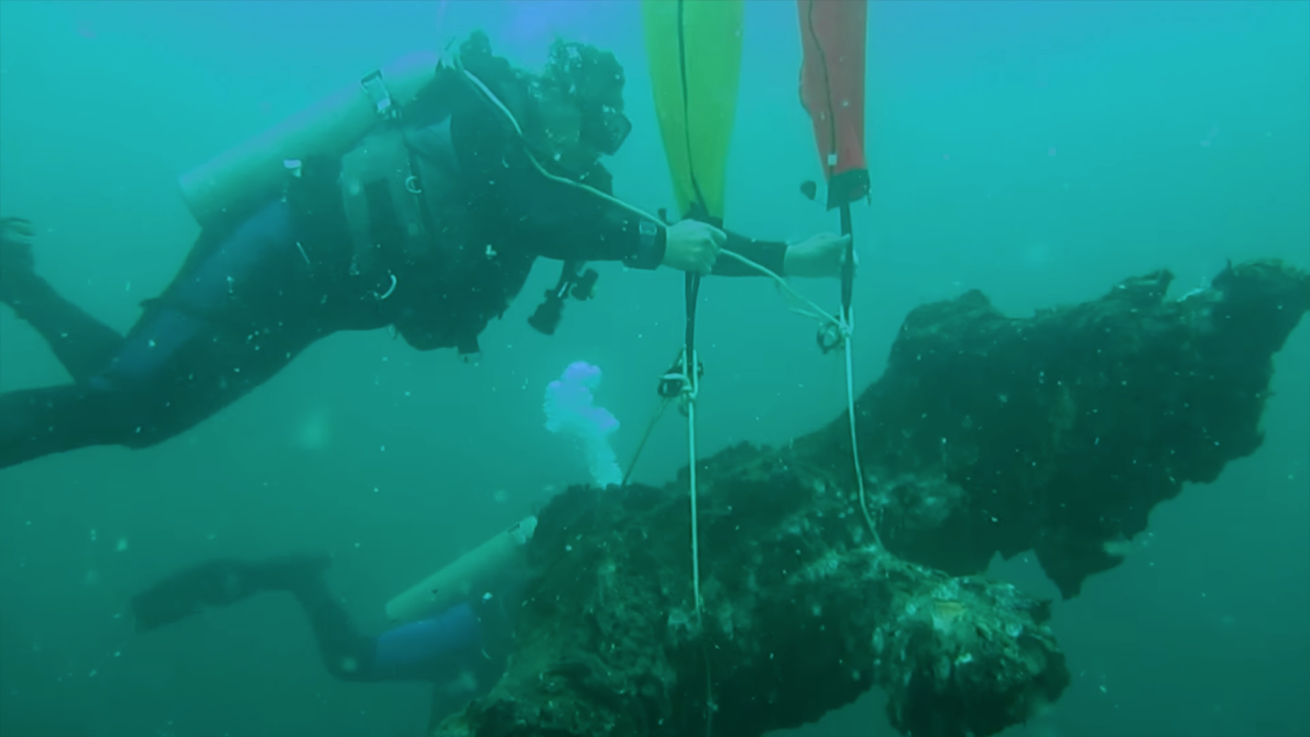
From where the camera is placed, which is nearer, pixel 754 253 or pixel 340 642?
pixel 754 253

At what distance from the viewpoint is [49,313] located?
4.77m

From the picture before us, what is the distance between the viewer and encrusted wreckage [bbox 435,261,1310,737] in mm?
3367

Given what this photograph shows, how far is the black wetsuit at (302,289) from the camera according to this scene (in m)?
4.12

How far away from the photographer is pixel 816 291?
190ft

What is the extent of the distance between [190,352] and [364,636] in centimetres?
581

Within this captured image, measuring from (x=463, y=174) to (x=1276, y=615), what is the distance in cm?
4564

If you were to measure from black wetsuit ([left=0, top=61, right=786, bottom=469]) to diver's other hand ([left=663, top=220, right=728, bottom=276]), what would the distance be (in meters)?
0.08

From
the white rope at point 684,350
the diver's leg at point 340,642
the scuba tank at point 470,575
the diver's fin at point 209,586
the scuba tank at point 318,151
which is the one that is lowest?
the diver's leg at point 340,642

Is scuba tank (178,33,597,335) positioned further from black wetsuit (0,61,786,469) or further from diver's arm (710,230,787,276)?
diver's arm (710,230,787,276)

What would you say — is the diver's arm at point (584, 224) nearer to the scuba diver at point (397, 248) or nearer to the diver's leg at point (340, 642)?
the scuba diver at point (397, 248)

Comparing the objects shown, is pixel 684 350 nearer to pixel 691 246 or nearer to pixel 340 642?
pixel 691 246

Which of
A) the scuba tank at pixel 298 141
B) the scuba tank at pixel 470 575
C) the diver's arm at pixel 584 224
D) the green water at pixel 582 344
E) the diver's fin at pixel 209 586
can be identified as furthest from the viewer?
the green water at pixel 582 344

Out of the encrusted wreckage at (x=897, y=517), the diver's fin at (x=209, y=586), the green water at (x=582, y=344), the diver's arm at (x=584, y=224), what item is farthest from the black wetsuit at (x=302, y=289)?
the green water at (x=582, y=344)

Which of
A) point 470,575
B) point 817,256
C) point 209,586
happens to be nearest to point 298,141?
point 817,256
